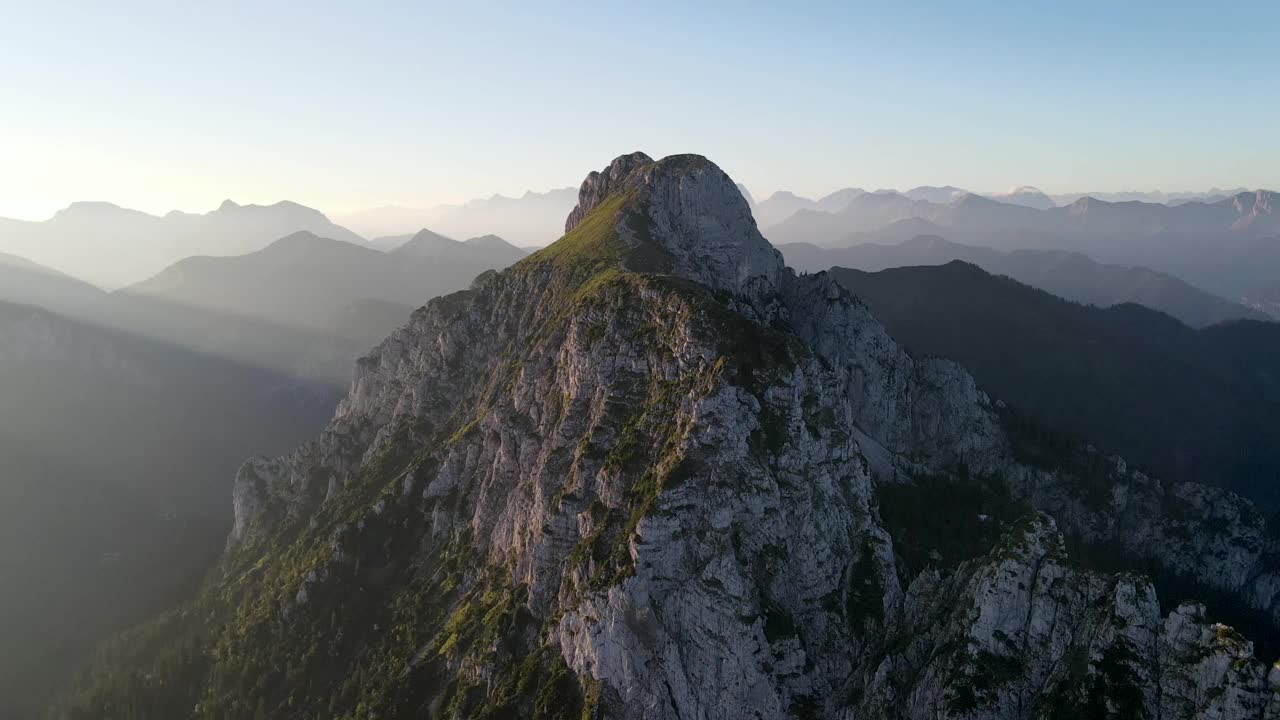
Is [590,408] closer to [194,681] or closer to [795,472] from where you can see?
[795,472]

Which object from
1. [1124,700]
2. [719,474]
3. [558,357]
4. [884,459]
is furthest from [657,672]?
[884,459]

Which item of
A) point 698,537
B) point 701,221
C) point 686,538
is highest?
point 701,221

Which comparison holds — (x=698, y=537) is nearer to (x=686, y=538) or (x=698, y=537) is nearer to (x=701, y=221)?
(x=686, y=538)

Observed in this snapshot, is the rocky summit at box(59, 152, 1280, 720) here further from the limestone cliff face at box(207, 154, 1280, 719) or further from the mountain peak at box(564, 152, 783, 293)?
the mountain peak at box(564, 152, 783, 293)

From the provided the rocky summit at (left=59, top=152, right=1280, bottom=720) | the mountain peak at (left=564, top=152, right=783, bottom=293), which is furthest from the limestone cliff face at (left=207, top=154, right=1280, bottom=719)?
the mountain peak at (left=564, top=152, right=783, bottom=293)

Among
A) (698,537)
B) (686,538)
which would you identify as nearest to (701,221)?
(698,537)

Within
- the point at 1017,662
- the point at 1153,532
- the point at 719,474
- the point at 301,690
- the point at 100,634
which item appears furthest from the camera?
the point at 100,634

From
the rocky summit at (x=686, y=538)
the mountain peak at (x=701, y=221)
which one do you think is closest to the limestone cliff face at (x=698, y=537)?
the rocky summit at (x=686, y=538)
